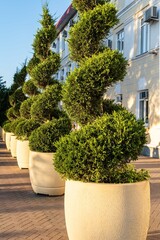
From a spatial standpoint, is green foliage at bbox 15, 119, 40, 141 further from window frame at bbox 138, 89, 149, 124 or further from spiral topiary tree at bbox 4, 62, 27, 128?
window frame at bbox 138, 89, 149, 124

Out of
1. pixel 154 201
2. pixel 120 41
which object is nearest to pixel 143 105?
pixel 120 41

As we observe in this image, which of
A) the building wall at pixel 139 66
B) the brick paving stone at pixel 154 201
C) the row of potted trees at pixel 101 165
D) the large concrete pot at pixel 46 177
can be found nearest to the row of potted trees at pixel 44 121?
the large concrete pot at pixel 46 177

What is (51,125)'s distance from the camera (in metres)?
8.87

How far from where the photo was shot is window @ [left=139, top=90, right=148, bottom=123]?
760 inches

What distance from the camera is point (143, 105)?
19.7 meters

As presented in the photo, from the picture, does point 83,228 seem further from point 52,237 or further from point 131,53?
point 131,53

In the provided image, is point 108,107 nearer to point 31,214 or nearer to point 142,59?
point 31,214

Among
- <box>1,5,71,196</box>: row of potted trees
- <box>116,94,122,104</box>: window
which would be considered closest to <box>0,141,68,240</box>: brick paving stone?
<box>1,5,71,196</box>: row of potted trees

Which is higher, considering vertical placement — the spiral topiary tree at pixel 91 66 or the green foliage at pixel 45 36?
the green foliage at pixel 45 36

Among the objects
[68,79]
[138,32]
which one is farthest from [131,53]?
[68,79]

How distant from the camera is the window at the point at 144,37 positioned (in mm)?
19447

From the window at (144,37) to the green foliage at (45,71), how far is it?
30.7ft

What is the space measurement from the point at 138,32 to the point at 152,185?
1224 cm

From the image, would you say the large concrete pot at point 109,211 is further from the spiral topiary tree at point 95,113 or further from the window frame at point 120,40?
the window frame at point 120,40
